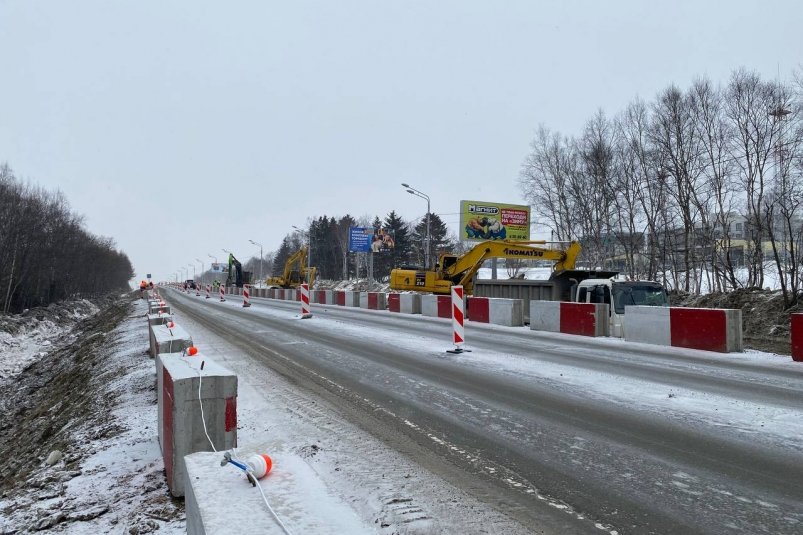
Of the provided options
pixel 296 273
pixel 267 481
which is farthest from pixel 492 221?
pixel 267 481

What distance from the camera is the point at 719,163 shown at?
3166cm

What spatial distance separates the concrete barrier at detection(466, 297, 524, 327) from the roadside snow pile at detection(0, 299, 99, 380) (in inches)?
632

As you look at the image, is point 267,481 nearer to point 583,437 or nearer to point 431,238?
point 583,437

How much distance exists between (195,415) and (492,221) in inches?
1650

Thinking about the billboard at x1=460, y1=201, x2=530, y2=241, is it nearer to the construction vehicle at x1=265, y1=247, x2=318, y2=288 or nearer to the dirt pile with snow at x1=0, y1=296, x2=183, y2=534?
the construction vehicle at x1=265, y1=247, x2=318, y2=288

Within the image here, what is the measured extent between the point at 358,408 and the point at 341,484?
98.2 inches

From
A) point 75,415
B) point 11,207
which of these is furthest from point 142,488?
point 11,207

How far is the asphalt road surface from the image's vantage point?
3.58 meters

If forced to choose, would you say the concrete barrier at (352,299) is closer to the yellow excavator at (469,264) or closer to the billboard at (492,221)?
the yellow excavator at (469,264)

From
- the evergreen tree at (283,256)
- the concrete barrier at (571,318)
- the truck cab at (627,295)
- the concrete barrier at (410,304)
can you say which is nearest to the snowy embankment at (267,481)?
the concrete barrier at (571,318)

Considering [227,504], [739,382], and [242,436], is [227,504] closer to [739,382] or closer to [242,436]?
[242,436]

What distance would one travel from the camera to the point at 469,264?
76.9ft

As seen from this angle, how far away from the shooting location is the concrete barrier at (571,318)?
15.1 meters

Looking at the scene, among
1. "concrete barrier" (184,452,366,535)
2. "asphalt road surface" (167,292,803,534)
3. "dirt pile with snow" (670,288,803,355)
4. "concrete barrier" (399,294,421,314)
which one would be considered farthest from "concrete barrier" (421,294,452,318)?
"concrete barrier" (184,452,366,535)
